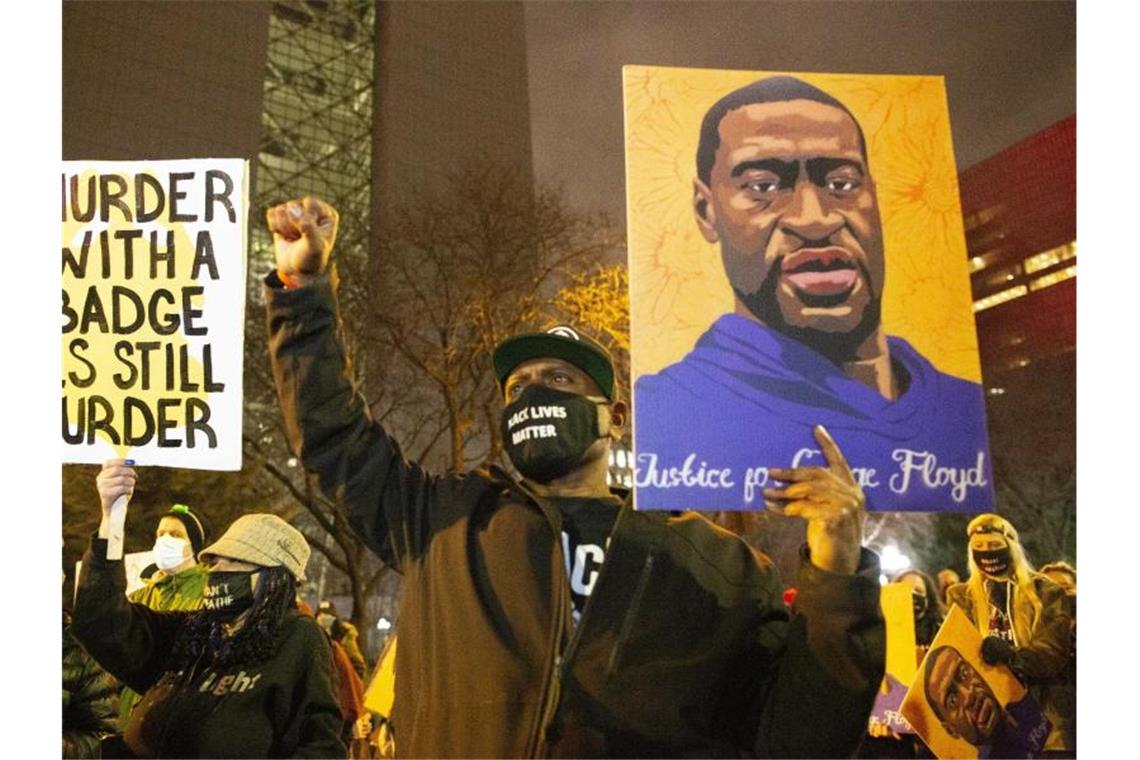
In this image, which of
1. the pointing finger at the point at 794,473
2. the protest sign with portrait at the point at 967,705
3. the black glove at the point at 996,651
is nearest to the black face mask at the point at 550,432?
the pointing finger at the point at 794,473

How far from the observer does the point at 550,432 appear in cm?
385

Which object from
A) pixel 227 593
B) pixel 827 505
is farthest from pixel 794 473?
pixel 227 593

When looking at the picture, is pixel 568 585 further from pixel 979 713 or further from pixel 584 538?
pixel 979 713

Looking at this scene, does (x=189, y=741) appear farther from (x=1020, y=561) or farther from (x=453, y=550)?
(x=1020, y=561)

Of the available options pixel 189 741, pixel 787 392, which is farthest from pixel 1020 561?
pixel 189 741

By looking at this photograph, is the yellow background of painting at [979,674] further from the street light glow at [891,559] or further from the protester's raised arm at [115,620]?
the protester's raised arm at [115,620]

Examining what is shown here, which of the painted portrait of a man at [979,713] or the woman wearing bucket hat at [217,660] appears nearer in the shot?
the woman wearing bucket hat at [217,660]

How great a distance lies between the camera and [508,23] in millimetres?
4324

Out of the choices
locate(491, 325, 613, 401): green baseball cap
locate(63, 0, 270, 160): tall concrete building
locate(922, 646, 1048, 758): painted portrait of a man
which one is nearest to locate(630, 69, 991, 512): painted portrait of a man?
locate(491, 325, 613, 401): green baseball cap

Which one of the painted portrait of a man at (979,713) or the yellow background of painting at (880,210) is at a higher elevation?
the yellow background of painting at (880,210)

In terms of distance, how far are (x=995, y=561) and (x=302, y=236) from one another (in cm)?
280

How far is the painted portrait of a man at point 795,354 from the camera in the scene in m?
3.98

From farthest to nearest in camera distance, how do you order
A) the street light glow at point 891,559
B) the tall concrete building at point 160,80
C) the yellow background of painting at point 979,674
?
the yellow background of painting at point 979,674 < the street light glow at point 891,559 < the tall concrete building at point 160,80
